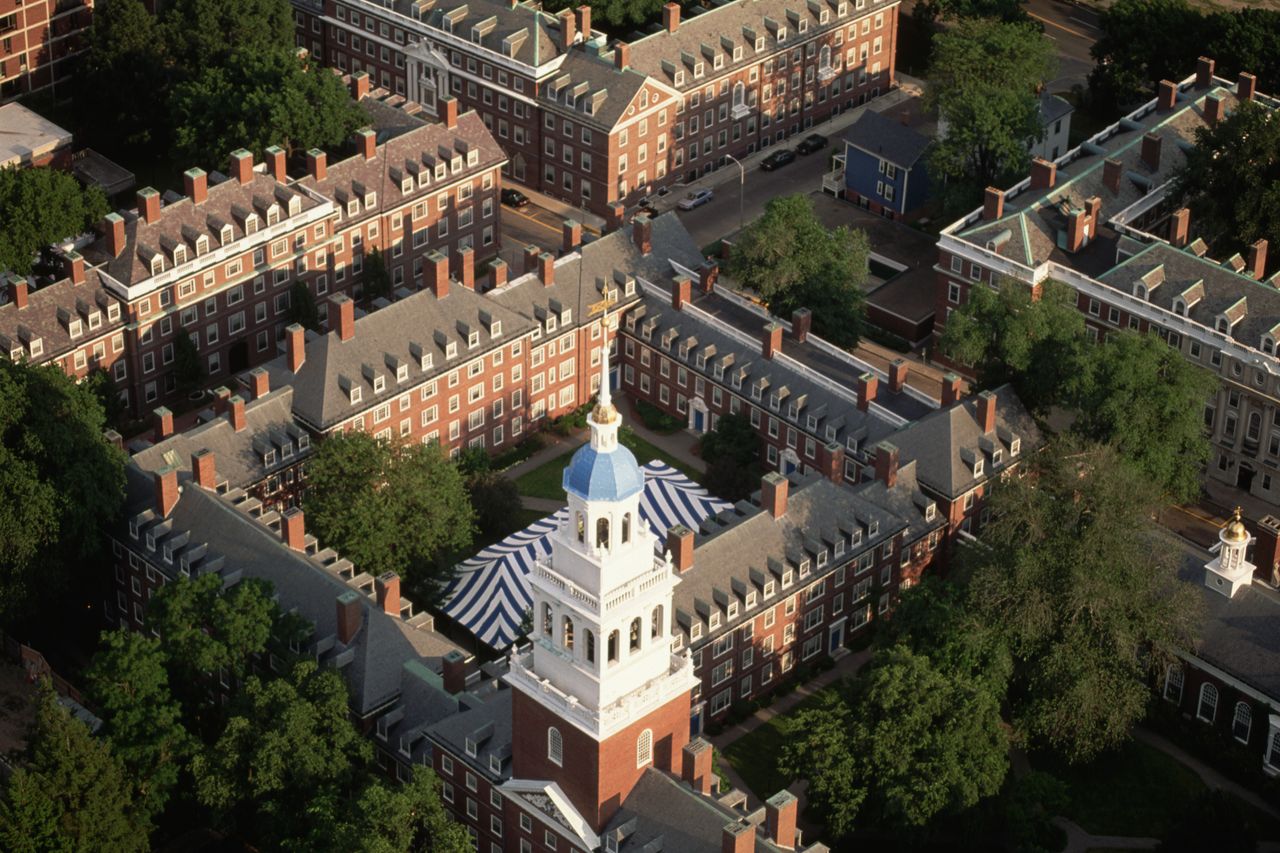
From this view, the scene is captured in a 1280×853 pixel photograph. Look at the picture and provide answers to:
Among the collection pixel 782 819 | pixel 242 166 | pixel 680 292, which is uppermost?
pixel 242 166

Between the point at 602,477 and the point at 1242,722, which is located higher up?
the point at 602,477

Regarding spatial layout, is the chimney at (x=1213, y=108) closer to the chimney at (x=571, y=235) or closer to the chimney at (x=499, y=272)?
the chimney at (x=571, y=235)

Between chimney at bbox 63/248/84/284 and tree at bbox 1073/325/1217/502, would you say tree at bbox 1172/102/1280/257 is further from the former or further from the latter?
chimney at bbox 63/248/84/284

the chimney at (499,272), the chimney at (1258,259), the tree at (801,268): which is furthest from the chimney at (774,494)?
the chimney at (1258,259)

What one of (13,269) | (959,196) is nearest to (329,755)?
(13,269)

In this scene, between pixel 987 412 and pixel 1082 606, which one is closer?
pixel 1082 606

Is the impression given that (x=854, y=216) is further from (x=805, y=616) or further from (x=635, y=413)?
(x=805, y=616)

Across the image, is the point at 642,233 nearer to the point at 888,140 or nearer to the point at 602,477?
the point at 888,140

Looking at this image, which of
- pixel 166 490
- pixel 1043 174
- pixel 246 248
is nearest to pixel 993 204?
pixel 1043 174
